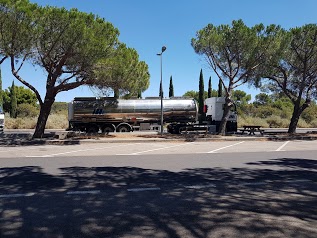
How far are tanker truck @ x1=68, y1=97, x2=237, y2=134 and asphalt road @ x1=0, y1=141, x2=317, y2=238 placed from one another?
18297 millimetres

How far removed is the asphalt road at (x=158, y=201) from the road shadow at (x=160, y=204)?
0.01m

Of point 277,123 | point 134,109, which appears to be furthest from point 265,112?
point 134,109

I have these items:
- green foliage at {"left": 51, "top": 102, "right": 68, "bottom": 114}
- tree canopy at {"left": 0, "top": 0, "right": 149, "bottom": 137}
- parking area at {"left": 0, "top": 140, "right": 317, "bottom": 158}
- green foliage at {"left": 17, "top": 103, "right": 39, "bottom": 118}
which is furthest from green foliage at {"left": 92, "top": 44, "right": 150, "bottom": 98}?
green foliage at {"left": 51, "top": 102, "right": 68, "bottom": 114}

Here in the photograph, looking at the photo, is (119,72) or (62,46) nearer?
(62,46)

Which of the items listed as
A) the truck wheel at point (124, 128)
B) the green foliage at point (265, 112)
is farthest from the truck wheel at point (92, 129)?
the green foliage at point (265, 112)

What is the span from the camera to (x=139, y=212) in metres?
5.57

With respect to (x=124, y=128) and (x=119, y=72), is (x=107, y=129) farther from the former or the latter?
(x=119, y=72)

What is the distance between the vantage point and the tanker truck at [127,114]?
2866 cm

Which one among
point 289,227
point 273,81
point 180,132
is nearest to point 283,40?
point 273,81

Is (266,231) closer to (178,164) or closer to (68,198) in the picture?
(68,198)

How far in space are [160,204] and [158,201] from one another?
8.4 inches

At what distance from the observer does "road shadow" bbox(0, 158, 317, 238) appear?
4766 mm

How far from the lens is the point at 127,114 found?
29359mm

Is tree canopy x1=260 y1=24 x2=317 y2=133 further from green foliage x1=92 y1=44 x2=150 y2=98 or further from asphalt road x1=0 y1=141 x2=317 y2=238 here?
asphalt road x1=0 y1=141 x2=317 y2=238
